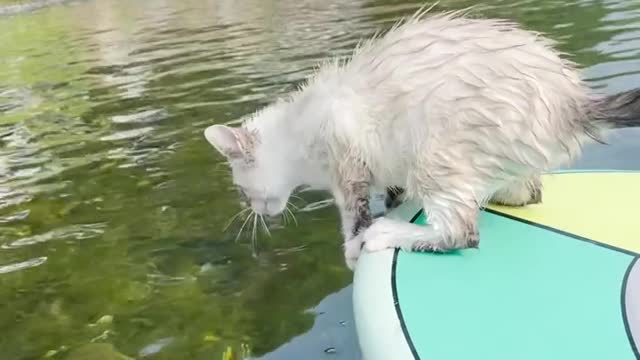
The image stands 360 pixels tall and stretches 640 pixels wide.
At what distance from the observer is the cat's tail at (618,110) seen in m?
3.03

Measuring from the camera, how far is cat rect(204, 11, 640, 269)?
9.85ft

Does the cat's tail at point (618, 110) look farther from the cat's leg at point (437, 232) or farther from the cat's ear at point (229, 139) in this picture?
the cat's ear at point (229, 139)

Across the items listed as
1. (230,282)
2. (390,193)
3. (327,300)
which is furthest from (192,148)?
(390,193)

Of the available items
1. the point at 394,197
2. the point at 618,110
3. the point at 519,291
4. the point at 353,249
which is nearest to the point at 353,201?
the point at 353,249

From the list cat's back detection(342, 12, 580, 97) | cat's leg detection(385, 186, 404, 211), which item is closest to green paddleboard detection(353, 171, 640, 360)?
cat's leg detection(385, 186, 404, 211)

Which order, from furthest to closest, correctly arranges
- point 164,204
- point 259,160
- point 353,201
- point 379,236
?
point 164,204 → point 259,160 → point 353,201 → point 379,236

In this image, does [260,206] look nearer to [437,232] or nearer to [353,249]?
[353,249]

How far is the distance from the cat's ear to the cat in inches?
12.6

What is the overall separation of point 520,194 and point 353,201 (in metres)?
0.66

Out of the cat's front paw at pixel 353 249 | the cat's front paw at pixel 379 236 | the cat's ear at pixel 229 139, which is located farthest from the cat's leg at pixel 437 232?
the cat's ear at pixel 229 139

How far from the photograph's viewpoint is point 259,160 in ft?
12.4

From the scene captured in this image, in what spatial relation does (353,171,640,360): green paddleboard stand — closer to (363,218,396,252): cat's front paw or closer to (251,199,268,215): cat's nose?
(363,218,396,252): cat's front paw

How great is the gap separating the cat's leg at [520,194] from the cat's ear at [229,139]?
1078 mm

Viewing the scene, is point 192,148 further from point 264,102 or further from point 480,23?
point 480,23
